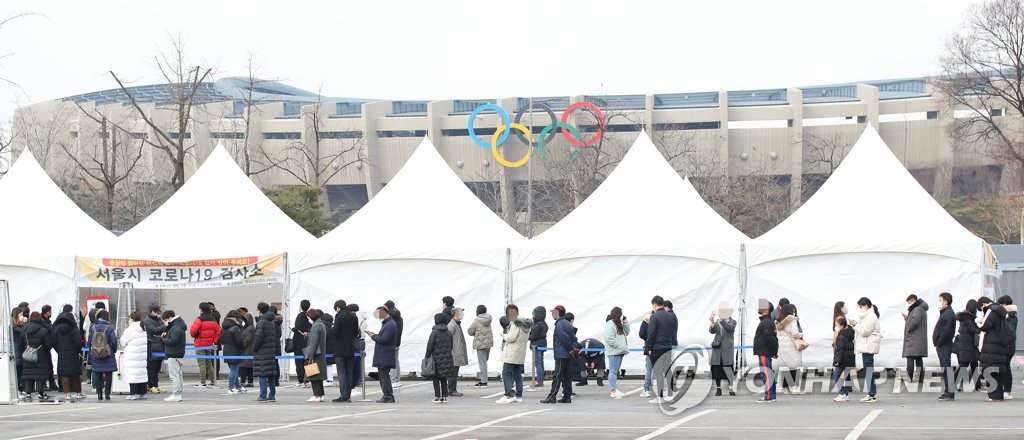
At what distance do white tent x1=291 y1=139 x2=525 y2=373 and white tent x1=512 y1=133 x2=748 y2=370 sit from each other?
2.07 feet

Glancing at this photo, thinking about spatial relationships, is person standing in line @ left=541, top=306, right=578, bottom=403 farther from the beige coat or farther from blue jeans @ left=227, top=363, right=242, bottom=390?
blue jeans @ left=227, top=363, right=242, bottom=390

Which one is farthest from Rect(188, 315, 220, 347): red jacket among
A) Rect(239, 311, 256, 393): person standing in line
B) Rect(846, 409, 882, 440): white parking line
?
Rect(846, 409, 882, 440): white parking line

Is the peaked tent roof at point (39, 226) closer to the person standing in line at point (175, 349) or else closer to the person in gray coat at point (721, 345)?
the person standing in line at point (175, 349)

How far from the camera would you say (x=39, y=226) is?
23.3 meters

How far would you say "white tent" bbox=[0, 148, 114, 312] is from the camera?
2205cm

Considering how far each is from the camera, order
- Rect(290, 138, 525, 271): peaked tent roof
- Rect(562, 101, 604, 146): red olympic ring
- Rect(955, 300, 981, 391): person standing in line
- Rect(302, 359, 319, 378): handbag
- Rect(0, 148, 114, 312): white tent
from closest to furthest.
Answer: Rect(955, 300, 981, 391): person standing in line < Rect(302, 359, 319, 378): handbag < Rect(290, 138, 525, 271): peaked tent roof < Rect(0, 148, 114, 312): white tent < Rect(562, 101, 604, 146): red olympic ring

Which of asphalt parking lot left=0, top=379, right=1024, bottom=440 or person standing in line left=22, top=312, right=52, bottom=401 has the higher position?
person standing in line left=22, top=312, right=52, bottom=401

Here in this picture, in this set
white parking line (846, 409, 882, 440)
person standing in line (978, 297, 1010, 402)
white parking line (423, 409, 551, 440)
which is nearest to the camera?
white parking line (846, 409, 882, 440)

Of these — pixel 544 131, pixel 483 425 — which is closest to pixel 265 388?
pixel 483 425

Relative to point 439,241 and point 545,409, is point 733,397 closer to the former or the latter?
point 545,409

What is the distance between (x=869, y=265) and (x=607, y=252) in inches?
178

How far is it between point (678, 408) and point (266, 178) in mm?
61579

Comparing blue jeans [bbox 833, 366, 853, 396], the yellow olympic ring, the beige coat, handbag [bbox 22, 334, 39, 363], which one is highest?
the yellow olympic ring

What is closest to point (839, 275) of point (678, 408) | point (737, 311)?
point (737, 311)
